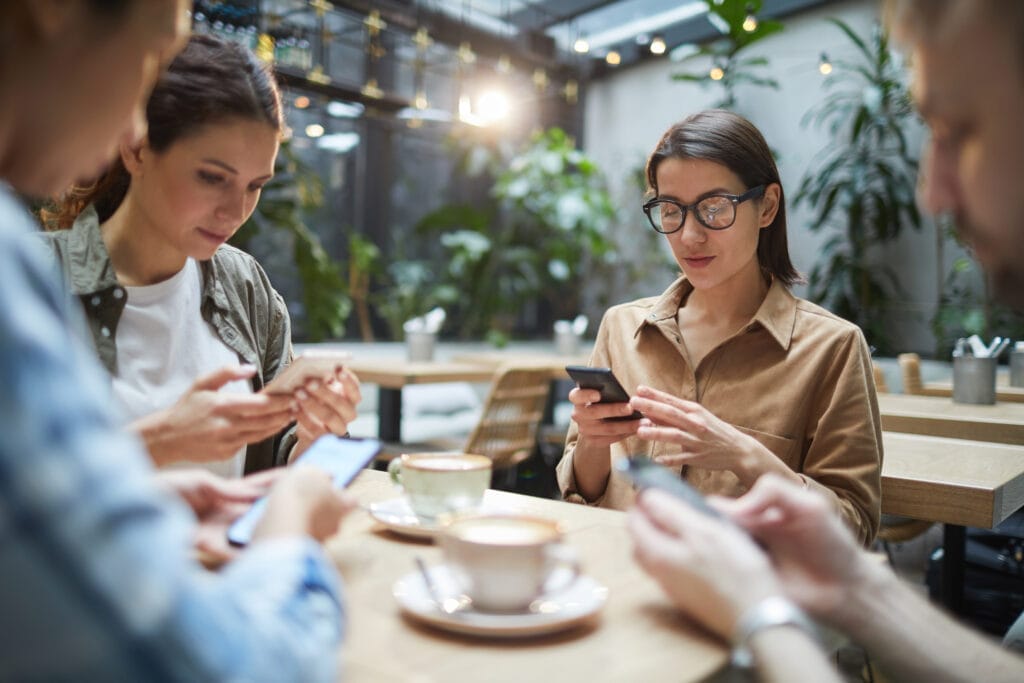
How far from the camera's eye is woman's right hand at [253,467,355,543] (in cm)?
75

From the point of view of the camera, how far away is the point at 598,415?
1.51m

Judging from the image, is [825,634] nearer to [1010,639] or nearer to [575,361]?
[1010,639]

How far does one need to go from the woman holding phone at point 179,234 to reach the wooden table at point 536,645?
481mm

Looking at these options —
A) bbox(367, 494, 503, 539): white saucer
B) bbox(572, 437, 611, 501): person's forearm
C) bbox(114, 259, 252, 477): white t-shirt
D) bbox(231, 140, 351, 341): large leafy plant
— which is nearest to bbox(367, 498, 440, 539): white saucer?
bbox(367, 494, 503, 539): white saucer

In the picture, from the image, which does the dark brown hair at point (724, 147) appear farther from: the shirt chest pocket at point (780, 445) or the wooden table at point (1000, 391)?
the wooden table at point (1000, 391)

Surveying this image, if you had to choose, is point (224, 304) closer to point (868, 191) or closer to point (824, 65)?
point (868, 191)

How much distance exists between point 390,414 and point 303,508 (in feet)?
12.1

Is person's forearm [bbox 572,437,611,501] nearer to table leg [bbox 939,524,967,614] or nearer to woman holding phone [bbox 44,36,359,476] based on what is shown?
woman holding phone [bbox 44,36,359,476]

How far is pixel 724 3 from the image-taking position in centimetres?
578

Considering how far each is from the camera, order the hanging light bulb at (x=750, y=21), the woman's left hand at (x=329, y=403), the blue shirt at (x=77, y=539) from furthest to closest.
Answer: the hanging light bulb at (x=750, y=21), the woman's left hand at (x=329, y=403), the blue shirt at (x=77, y=539)

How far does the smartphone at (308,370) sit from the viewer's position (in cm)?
122

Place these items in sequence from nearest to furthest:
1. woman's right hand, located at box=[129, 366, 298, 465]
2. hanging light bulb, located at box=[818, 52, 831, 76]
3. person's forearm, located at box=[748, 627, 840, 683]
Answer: person's forearm, located at box=[748, 627, 840, 683], woman's right hand, located at box=[129, 366, 298, 465], hanging light bulb, located at box=[818, 52, 831, 76]

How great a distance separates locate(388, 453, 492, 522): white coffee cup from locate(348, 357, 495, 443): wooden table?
2711mm

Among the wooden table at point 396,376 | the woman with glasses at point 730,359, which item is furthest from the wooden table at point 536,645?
the wooden table at point 396,376
